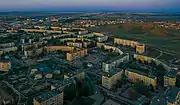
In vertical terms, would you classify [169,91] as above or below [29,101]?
above

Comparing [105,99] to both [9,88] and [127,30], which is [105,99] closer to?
[9,88]

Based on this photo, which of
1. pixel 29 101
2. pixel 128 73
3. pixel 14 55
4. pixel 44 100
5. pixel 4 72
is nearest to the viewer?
pixel 44 100

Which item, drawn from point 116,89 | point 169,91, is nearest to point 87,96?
point 116,89

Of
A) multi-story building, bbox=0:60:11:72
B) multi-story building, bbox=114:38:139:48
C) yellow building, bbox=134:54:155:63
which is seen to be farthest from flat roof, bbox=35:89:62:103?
multi-story building, bbox=114:38:139:48

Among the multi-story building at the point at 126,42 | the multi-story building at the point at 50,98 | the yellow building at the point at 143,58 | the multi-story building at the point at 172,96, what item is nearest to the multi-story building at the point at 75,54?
the yellow building at the point at 143,58

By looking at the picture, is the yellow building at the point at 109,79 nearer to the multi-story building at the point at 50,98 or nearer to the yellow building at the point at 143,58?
the multi-story building at the point at 50,98

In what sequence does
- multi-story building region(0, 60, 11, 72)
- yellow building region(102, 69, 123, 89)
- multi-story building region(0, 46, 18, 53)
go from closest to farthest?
yellow building region(102, 69, 123, 89) < multi-story building region(0, 60, 11, 72) < multi-story building region(0, 46, 18, 53)

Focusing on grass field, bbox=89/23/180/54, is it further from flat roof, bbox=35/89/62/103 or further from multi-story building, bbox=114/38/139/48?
flat roof, bbox=35/89/62/103
